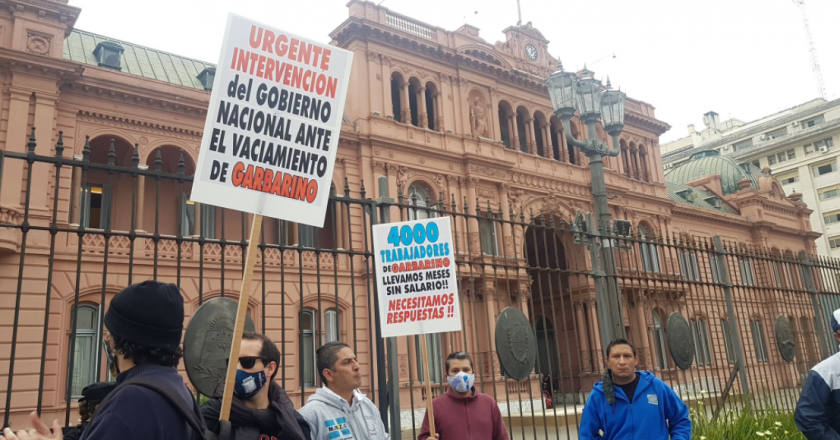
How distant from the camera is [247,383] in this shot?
340 centimetres

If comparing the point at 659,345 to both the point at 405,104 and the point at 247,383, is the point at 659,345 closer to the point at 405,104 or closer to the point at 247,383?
the point at 405,104

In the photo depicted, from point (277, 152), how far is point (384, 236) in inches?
81.4

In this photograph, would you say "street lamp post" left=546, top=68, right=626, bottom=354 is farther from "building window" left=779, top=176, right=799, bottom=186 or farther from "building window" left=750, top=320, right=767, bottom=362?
"building window" left=779, top=176, right=799, bottom=186

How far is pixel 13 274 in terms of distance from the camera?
48.2 ft

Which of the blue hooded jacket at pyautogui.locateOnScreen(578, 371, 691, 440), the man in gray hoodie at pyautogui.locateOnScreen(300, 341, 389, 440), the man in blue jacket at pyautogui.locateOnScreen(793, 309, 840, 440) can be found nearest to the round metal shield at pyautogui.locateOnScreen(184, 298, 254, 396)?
the man in gray hoodie at pyautogui.locateOnScreen(300, 341, 389, 440)

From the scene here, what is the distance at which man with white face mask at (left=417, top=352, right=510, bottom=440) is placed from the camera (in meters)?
5.39

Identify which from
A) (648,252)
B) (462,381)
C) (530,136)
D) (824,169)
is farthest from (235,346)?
(824,169)

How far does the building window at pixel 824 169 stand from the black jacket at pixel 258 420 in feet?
220

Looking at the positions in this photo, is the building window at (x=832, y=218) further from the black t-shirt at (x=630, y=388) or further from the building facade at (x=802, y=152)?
the black t-shirt at (x=630, y=388)

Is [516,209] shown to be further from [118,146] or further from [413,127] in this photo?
[118,146]

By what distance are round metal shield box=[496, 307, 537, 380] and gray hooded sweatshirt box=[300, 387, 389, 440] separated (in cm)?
274

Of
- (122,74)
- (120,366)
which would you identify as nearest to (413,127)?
(122,74)

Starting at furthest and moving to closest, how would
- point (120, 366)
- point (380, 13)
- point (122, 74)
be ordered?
point (380, 13), point (122, 74), point (120, 366)

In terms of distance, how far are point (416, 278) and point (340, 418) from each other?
1751 millimetres
